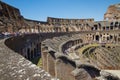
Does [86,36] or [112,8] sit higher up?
[112,8]

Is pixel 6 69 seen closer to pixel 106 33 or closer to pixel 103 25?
pixel 106 33

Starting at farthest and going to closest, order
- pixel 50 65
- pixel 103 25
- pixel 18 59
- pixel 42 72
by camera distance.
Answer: pixel 103 25 → pixel 50 65 → pixel 18 59 → pixel 42 72

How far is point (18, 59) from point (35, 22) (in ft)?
177

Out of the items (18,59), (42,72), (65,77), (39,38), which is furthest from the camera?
(39,38)

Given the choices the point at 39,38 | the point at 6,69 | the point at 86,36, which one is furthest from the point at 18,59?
the point at 86,36

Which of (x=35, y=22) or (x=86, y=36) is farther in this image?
(x=86, y=36)

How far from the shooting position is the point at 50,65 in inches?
530

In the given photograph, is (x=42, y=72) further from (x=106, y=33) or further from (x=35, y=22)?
(x=106, y=33)

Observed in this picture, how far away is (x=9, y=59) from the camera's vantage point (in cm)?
727

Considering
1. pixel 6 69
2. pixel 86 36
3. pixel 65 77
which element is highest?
pixel 6 69

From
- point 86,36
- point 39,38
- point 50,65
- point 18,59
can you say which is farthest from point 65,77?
point 86,36

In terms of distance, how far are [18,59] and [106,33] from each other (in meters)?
66.2

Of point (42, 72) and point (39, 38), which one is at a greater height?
point (42, 72)

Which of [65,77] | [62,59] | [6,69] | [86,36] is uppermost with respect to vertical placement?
[6,69]
